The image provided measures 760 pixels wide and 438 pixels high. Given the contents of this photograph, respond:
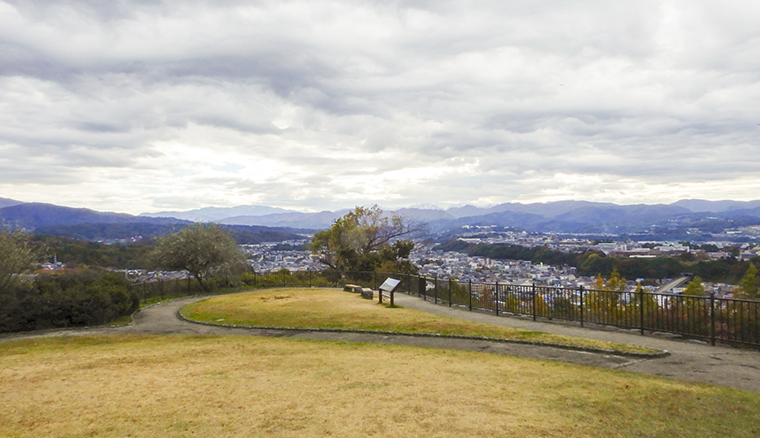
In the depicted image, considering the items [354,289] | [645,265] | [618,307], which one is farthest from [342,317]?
[645,265]

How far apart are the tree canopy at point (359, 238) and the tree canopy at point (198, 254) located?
1073 cm

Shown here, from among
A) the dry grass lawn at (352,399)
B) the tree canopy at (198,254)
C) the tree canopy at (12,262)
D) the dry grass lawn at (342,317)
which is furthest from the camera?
the tree canopy at (198,254)

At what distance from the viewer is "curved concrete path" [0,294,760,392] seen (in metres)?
8.49

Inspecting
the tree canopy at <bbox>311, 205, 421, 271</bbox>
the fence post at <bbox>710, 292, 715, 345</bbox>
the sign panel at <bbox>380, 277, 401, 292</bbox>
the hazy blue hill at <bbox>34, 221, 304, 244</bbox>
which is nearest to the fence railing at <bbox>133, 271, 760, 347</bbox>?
the fence post at <bbox>710, 292, 715, 345</bbox>

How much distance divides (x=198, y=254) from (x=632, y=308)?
28.3 metres

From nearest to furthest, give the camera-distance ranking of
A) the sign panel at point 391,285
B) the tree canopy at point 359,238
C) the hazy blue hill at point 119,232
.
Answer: the sign panel at point 391,285 < the tree canopy at point 359,238 < the hazy blue hill at point 119,232

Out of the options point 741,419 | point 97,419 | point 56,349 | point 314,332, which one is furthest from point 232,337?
point 741,419

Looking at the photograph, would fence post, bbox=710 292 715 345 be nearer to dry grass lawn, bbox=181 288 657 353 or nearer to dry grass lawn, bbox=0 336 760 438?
dry grass lawn, bbox=181 288 657 353

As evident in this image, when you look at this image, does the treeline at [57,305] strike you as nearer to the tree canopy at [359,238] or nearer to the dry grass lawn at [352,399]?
the dry grass lawn at [352,399]

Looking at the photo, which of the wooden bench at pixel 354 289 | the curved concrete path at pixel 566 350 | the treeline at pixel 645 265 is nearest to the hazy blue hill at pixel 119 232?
the treeline at pixel 645 265

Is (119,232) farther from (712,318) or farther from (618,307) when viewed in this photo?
(712,318)

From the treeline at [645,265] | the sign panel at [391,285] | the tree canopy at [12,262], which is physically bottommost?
the treeline at [645,265]

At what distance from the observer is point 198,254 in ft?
107

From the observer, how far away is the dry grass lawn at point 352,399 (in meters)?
5.72
